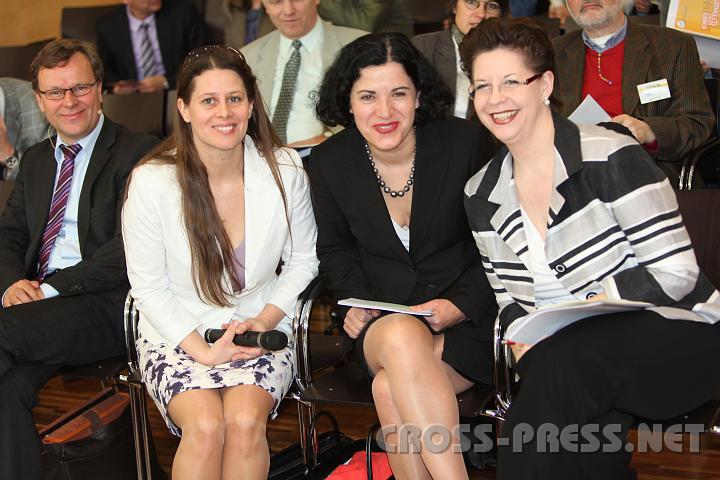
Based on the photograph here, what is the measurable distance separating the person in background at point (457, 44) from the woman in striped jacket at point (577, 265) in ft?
4.79

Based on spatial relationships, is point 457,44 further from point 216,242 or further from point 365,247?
point 216,242

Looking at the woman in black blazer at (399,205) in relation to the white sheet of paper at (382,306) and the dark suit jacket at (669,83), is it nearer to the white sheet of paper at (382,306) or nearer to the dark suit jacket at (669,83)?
the white sheet of paper at (382,306)

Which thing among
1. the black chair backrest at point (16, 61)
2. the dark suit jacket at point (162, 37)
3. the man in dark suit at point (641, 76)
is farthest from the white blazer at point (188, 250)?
the black chair backrest at point (16, 61)

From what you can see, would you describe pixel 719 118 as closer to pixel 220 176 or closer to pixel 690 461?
pixel 690 461

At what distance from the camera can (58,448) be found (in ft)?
9.86

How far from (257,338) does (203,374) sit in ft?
0.66

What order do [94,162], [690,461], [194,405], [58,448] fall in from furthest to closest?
[94,162], [690,461], [58,448], [194,405]

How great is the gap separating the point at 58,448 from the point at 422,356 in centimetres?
127

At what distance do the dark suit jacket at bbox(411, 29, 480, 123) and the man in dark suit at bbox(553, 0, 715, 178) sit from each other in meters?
0.48

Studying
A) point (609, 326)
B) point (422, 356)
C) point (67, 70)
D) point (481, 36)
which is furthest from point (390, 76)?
point (67, 70)

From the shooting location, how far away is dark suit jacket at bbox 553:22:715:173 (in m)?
3.41

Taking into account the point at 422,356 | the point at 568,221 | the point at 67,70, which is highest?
the point at 67,70

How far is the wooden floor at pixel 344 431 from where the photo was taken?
3141mm

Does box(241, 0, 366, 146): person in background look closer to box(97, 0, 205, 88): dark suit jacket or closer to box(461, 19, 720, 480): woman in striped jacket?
box(97, 0, 205, 88): dark suit jacket
